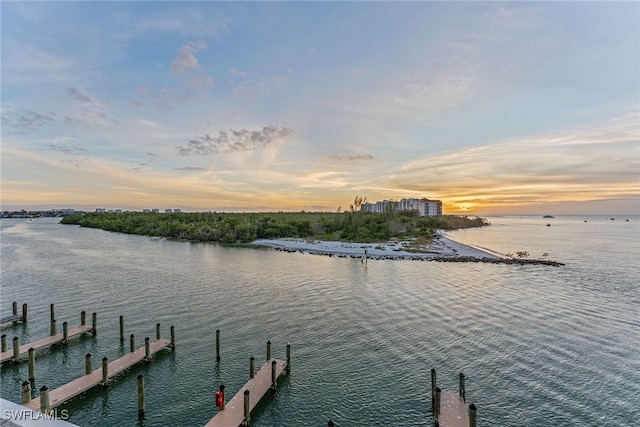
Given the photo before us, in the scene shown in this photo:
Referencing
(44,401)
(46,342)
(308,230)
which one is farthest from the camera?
(308,230)

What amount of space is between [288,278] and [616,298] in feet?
105

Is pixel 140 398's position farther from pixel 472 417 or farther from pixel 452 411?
pixel 472 417

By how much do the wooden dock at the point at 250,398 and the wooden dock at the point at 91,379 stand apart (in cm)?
628

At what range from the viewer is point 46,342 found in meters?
18.9

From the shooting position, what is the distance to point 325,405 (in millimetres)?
14125

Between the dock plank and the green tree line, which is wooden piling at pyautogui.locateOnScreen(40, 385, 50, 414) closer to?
the dock plank

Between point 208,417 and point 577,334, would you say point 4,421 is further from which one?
point 577,334

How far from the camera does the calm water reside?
14.0 metres

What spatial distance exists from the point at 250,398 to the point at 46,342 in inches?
526

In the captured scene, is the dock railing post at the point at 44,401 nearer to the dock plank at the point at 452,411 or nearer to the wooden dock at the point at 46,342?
the wooden dock at the point at 46,342

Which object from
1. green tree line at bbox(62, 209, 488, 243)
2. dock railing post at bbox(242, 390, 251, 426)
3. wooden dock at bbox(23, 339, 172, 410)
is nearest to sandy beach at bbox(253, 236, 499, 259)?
green tree line at bbox(62, 209, 488, 243)

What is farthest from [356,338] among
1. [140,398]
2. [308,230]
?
[308,230]

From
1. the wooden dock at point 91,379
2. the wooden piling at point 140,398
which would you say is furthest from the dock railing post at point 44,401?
the wooden piling at point 140,398

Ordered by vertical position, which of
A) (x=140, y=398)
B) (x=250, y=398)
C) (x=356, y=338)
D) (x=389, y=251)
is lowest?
(x=356, y=338)
